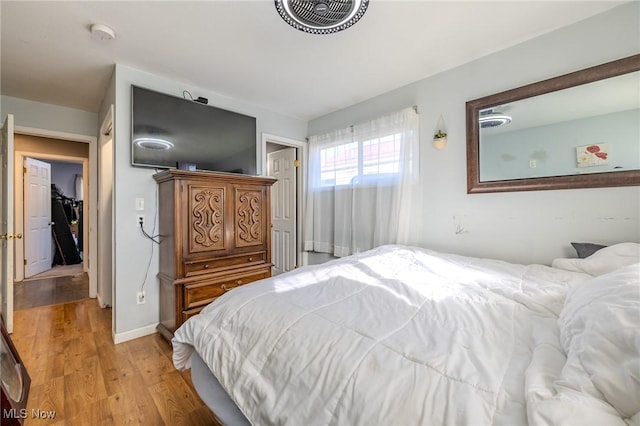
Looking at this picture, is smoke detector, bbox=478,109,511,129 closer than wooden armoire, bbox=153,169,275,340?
Yes

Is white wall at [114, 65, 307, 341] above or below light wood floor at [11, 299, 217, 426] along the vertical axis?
above

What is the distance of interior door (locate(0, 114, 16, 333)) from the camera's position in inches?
94.3

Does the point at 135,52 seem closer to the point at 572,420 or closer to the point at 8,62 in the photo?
the point at 8,62

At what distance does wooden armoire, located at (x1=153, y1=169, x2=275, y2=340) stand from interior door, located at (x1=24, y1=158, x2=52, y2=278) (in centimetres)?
357

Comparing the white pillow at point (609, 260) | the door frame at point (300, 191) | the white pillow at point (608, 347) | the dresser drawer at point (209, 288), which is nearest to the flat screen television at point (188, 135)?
the door frame at point (300, 191)

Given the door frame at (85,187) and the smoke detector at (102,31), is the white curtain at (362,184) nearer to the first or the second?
the smoke detector at (102,31)

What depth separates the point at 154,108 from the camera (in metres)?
2.47

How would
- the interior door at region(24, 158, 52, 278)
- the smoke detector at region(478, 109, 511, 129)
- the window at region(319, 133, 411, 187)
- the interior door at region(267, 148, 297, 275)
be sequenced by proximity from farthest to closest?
1. the interior door at region(24, 158, 52, 278)
2. the interior door at region(267, 148, 297, 275)
3. the window at region(319, 133, 411, 187)
4. the smoke detector at region(478, 109, 511, 129)

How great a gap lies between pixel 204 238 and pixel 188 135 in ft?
3.68

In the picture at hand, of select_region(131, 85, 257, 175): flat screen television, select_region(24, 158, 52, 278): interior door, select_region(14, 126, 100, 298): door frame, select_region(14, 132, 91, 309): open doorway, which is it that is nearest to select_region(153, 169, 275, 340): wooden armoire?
select_region(131, 85, 257, 175): flat screen television

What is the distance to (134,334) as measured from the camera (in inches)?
93.3

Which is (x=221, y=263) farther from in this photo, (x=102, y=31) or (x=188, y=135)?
(x=102, y=31)

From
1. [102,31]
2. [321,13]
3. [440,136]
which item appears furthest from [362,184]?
A: [102,31]

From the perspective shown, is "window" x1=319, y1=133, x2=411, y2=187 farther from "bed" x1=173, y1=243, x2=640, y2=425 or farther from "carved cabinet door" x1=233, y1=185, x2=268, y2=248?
"bed" x1=173, y1=243, x2=640, y2=425
